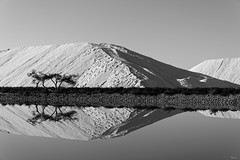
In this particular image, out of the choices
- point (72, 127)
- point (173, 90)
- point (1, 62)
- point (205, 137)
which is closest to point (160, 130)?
point (205, 137)

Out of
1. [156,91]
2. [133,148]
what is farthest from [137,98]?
[133,148]

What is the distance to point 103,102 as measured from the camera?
44906 millimetres

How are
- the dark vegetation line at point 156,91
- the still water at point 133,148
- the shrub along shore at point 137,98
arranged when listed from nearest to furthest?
the still water at point 133,148 < the shrub along shore at point 137,98 < the dark vegetation line at point 156,91

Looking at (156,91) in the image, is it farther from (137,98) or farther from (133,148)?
(133,148)

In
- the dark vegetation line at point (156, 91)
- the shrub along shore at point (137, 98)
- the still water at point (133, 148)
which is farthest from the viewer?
the dark vegetation line at point (156, 91)

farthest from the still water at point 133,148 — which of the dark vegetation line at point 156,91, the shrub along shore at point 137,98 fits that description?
the dark vegetation line at point 156,91

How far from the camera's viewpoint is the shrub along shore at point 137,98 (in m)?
40.0

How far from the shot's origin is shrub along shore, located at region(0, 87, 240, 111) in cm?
4003

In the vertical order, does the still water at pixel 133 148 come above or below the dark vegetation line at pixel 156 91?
above

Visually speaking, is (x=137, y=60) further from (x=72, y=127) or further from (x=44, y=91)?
(x=72, y=127)

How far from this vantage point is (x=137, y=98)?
4419cm

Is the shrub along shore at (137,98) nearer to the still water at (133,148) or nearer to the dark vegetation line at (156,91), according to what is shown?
the dark vegetation line at (156,91)

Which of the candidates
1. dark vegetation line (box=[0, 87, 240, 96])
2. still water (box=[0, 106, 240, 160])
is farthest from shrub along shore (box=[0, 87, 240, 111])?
still water (box=[0, 106, 240, 160])

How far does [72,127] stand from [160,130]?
4830 mm
